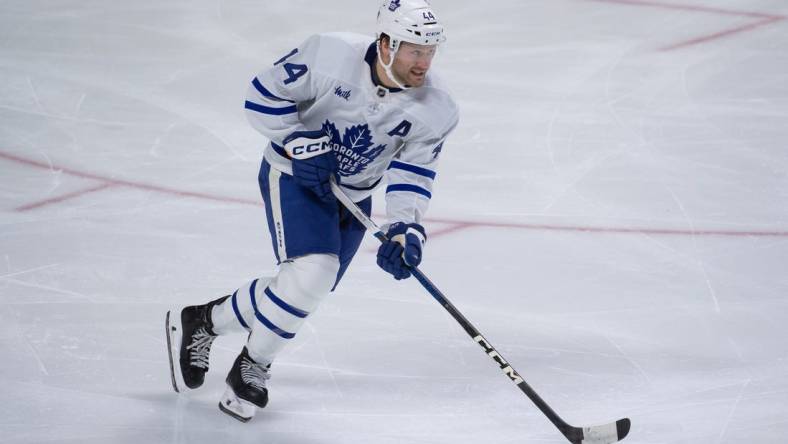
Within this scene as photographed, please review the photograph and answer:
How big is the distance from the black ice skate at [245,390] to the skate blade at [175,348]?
188mm

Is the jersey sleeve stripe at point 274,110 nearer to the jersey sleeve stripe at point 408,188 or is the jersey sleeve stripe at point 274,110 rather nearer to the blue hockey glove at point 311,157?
the blue hockey glove at point 311,157

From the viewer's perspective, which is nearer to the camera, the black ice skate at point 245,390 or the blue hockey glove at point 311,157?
the blue hockey glove at point 311,157

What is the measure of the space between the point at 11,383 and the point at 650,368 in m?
1.89

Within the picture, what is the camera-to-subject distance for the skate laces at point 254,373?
3.28 metres

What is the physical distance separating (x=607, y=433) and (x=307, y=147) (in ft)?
3.49

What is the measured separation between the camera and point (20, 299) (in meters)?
3.94

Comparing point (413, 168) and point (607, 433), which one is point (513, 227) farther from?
point (607, 433)

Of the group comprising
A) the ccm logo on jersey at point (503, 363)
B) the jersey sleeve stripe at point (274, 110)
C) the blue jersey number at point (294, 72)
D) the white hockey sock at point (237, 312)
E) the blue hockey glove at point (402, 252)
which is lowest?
the white hockey sock at point (237, 312)

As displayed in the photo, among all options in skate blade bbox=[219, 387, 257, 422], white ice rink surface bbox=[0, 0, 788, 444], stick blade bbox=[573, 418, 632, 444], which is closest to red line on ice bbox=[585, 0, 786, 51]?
white ice rink surface bbox=[0, 0, 788, 444]

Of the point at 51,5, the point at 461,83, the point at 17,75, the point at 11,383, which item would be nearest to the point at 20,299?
the point at 11,383

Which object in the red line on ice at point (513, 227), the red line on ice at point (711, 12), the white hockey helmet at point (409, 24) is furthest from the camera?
the red line on ice at point (711, 12)

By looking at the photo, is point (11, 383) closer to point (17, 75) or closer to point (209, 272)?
point (209, 272)

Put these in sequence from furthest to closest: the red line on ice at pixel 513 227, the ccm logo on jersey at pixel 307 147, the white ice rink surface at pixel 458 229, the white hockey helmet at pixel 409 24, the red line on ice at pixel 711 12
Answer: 1. the red line on ice at pixel 711 12
2. the red line on ice at pixel 513 227
3. the white ice rink surface at pixel 458 229
4. the ccm logo on jersey at pixel 307 147
5. the white hockey helmet at pixel 409 24

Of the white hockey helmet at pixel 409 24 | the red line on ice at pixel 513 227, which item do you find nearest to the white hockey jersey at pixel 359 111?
the white hockey helmet at pixel 409 24
